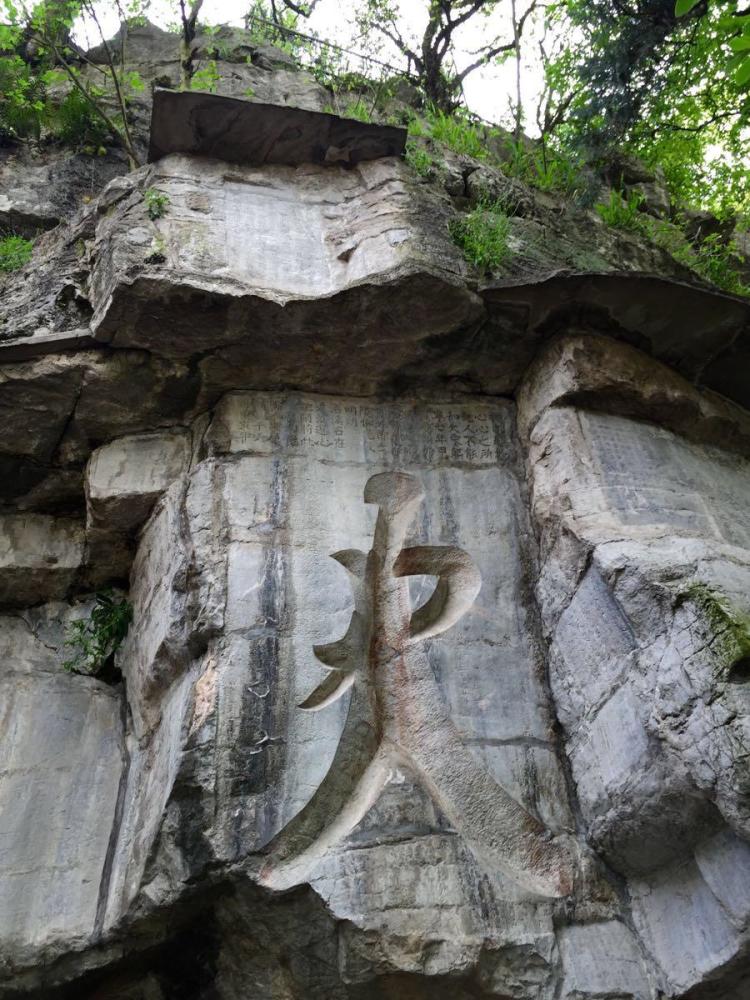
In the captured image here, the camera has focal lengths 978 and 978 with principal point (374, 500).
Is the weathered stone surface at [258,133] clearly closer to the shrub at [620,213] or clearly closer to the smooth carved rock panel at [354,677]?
the shrub at [620,213]

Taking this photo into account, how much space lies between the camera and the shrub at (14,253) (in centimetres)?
642

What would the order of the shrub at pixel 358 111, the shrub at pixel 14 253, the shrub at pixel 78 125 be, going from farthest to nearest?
the shrub at pixel 78 125
the shrub at pixel 358 111
the shrub at pixel 14 253

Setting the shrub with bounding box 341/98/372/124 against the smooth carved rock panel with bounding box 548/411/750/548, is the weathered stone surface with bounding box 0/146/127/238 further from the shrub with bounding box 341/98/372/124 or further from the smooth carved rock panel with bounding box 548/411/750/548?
the smooth carved rock panel with bounding box 548/411/750/548

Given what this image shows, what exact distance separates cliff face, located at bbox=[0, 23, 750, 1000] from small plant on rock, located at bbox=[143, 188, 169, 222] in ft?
0.17

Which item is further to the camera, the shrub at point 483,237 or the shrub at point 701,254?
the shrub at point 701,254

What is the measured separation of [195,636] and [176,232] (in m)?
2.26

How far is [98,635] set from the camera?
17.3 ft

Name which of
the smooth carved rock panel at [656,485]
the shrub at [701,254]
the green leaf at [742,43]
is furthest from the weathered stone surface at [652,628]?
the shrub at [701,254]

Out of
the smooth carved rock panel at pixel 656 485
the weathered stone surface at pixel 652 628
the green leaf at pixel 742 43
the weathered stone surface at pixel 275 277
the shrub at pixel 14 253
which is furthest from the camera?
the shrub at pixel 14 253

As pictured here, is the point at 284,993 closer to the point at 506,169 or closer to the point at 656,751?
the point at 656,751

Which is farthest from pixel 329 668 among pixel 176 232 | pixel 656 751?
pixel 176 232

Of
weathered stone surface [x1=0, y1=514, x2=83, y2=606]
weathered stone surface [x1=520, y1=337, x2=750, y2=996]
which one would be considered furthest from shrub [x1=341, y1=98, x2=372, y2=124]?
weathered stone surface [x1=0, y1=514, x2=83, y2=606]

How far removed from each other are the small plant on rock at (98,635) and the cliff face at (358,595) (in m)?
0.08

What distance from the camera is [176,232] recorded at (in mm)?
5312
